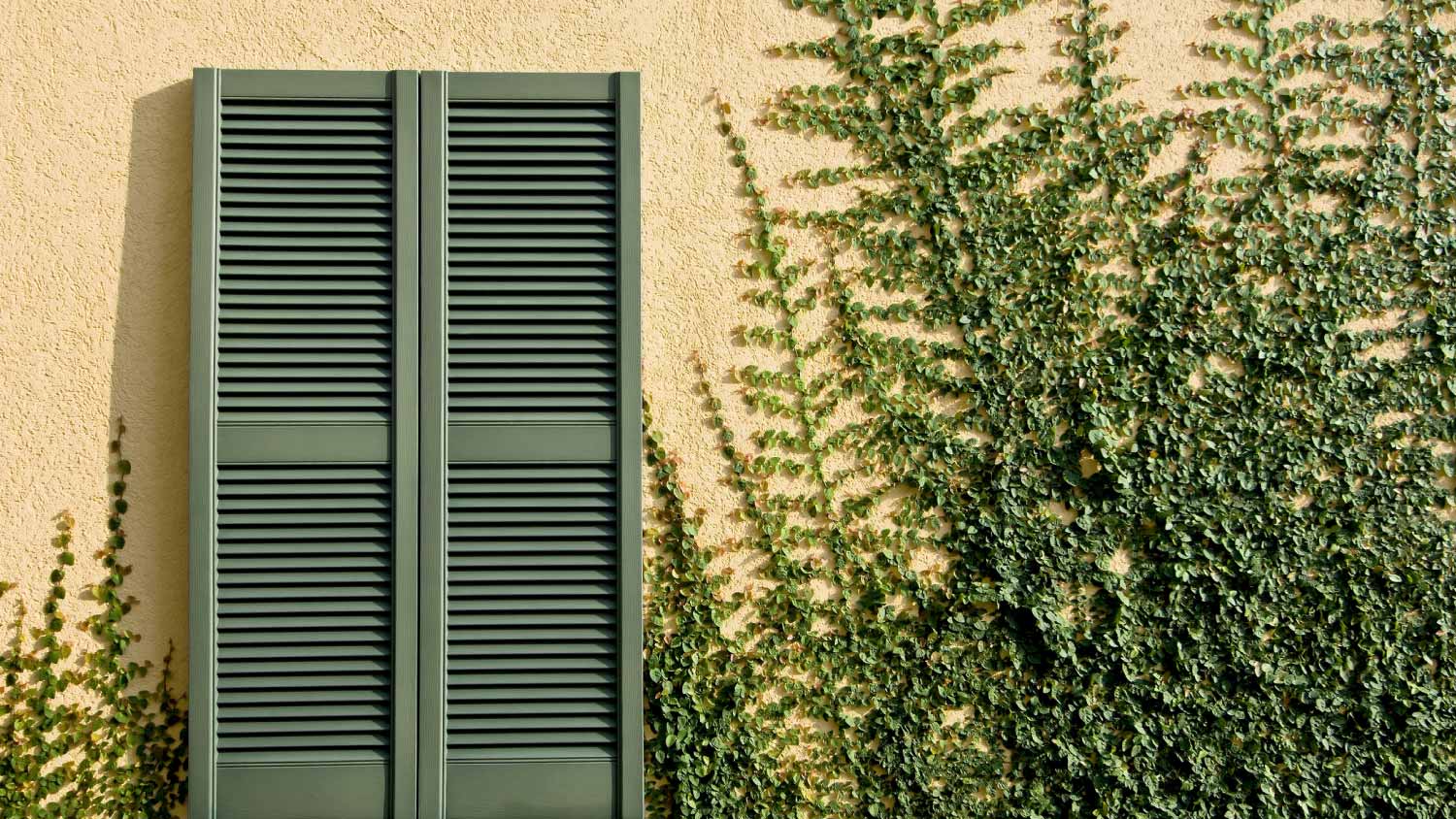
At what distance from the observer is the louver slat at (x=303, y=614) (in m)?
3.29

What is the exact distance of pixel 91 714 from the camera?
3424 mm

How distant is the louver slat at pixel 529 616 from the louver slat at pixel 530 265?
0.25 meters

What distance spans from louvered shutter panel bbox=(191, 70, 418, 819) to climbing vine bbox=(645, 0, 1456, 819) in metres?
0.93

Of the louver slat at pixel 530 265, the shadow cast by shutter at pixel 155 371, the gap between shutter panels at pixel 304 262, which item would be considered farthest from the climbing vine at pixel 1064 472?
the shadow cast by shutter at pixel 155 371

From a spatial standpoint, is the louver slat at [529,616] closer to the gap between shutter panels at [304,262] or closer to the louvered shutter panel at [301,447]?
the louvered shutter panel at [301,447]

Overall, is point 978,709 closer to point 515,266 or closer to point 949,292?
point 949,292

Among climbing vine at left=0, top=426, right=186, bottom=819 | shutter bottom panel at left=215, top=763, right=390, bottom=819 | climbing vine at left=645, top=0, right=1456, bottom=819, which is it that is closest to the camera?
shutter bottom panel at left=215, top=763, right=390, bottom=819

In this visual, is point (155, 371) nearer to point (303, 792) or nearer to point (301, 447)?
point (301, 447)

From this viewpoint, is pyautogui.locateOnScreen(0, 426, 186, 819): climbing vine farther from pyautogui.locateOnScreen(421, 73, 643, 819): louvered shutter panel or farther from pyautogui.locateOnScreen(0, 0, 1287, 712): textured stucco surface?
pyautogui.locateOnScreen(421, 73, 643, 819): louvered shutter panel

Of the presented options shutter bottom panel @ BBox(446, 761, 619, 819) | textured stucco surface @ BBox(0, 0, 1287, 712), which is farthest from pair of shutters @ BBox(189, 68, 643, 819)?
textured stucco surface @ BBox(0, 0, 1287, 712)

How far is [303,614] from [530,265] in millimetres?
1405

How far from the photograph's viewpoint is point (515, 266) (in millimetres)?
3400

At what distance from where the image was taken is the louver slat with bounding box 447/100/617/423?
337cm

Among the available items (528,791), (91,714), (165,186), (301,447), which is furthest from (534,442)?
(91,714)
